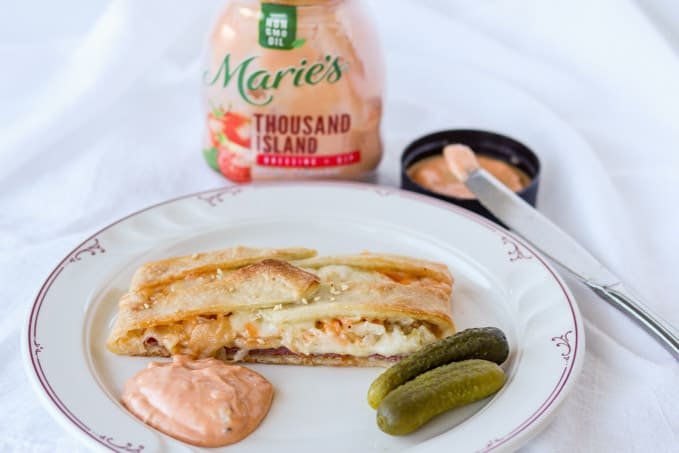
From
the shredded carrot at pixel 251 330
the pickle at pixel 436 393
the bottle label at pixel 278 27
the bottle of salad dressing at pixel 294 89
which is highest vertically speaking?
the bottle label at pixel 278 27

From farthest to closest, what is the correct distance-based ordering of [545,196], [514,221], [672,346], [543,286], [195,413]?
[545,196] < [514,221] < [543,286] < [672,346] < [195,413]

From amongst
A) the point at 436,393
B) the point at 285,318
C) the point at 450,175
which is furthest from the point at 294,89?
the point at 436,393

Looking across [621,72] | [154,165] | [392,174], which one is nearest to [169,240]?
[154,165]

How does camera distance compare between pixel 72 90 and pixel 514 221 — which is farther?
pixel 72 90

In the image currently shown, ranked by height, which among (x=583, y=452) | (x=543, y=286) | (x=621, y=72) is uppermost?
(x=621, y=72)

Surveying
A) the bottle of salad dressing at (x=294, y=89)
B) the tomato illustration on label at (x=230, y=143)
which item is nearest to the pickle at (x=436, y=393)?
the bottle of salad dressing at (x=294, y=89)

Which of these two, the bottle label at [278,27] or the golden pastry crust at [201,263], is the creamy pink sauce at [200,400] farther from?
the bottle label at [278,27]

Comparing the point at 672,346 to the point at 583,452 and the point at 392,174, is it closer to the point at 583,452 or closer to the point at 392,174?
the point at 583,452
